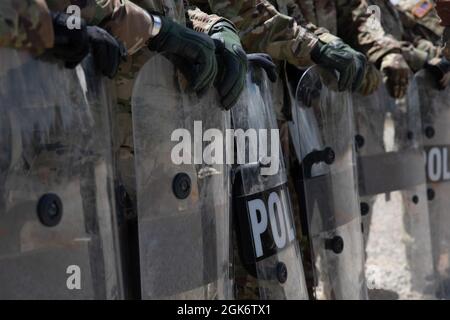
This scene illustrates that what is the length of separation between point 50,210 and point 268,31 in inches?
69.4

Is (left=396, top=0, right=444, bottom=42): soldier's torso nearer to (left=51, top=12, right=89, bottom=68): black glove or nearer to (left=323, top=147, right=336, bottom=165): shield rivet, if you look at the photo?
(left=323, top=147, right=336, bottom=165): shield rivet

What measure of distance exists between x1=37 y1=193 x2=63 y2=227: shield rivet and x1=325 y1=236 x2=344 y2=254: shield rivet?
5.00ft

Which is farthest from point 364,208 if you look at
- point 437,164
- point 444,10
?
point 444,10

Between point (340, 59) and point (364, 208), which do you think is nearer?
point (340, 59)

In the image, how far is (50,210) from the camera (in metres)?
1.66

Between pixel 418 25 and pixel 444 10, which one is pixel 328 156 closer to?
A: pixel 444 10

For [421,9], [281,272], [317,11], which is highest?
[421,9]

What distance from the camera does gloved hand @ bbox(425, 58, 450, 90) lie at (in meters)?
4.30

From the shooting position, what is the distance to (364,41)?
165 inches

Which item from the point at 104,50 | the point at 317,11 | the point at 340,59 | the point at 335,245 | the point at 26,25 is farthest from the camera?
the point at 317,11

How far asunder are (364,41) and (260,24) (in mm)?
1160

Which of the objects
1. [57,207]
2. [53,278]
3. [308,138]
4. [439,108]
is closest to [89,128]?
[57,207]

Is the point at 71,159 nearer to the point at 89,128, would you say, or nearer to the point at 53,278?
the point at 89,128

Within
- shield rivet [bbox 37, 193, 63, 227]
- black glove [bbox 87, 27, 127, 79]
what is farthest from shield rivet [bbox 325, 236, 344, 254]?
shield rivet [bbox 37, 193, 63, 227]
